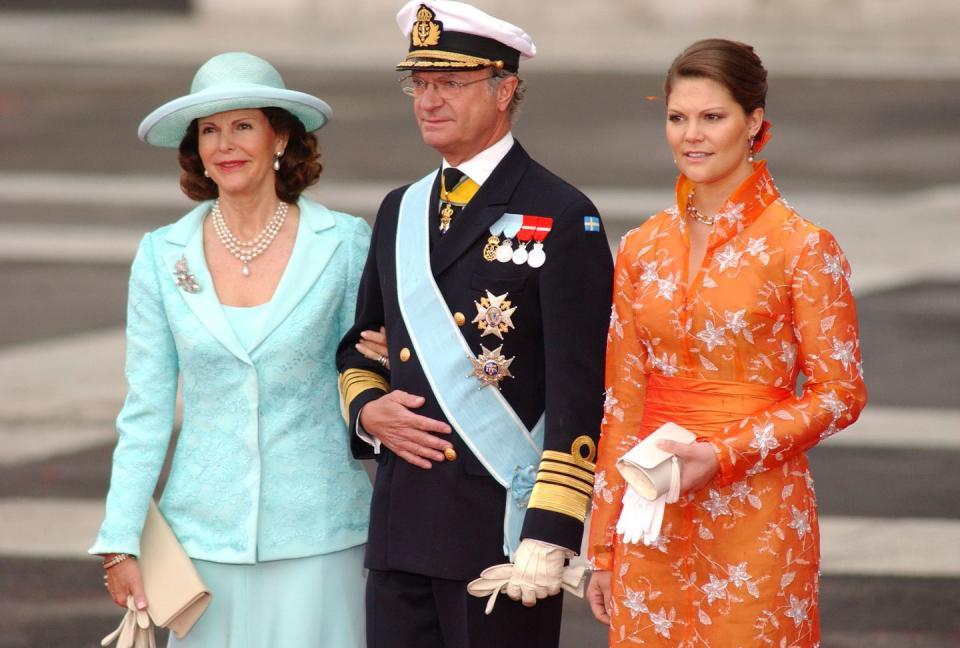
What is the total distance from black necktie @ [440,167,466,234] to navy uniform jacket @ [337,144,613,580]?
0.03 meters

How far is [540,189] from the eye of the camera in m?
4.11

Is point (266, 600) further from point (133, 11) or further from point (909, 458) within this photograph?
point (133, 11)

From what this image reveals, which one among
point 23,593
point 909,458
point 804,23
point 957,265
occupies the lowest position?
point 23,593

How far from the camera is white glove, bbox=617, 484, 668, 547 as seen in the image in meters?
3.67

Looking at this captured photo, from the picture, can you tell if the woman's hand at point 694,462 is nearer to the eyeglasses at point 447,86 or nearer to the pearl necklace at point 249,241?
the eyeglasses at point 447,86

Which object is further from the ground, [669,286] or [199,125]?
[199,125]

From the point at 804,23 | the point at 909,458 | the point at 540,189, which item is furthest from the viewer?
the point at 804,23

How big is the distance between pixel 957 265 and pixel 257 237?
29.5ft

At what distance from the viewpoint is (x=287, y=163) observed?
453 cm

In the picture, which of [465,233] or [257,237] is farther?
[257,237]

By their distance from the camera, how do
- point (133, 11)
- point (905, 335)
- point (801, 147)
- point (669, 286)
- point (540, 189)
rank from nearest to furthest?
point (669, 286)
point (540, 189)
point (905, 335)
point (801, 147)
point (133, 11)

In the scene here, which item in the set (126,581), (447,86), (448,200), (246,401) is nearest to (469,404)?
(448,200)

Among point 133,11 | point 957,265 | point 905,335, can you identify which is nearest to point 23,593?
point 905,335

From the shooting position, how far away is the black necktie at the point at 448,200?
13.7 feet
